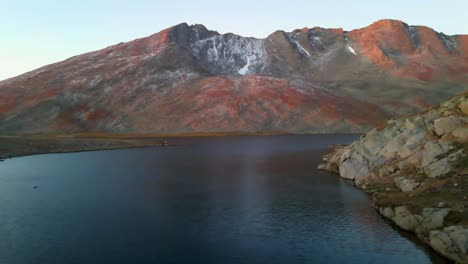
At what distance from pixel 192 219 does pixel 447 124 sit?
44.8m

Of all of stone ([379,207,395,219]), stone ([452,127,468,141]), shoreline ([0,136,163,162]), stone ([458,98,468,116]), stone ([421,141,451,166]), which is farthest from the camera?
shoreline ([0,136,163,162])

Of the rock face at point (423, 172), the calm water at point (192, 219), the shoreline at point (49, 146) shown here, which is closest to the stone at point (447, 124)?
the rock face at point (423, 172)

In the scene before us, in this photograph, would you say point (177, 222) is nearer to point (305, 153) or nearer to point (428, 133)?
point (428, 133)

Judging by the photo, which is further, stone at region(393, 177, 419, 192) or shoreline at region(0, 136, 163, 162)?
shoreline at region(0, 136, 163, 162)

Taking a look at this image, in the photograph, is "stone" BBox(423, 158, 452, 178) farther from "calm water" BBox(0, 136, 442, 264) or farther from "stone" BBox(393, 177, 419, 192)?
"calm water" BBox(0, 136, 442, 264)

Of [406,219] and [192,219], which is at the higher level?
[406,219]

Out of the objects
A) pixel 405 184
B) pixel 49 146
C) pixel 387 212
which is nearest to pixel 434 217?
pixel 387 212

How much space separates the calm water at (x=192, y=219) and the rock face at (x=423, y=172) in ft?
8.67

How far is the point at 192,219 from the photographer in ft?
190

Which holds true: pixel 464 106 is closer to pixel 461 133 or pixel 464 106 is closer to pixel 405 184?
pixel 461 133

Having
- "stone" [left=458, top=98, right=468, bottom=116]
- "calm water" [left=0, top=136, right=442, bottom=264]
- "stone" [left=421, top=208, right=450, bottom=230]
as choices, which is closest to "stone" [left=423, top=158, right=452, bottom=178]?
"calm water" [left=0, top=136, right=442, bottom=264]

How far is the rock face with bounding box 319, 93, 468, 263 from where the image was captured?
1790 inches

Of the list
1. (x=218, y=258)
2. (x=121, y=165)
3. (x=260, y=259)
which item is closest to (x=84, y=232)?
(x=218, y=258)

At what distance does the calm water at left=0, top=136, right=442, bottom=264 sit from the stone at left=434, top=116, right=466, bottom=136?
17071 millimetres
